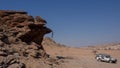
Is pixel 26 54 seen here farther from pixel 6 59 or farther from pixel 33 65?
pixel 6 59

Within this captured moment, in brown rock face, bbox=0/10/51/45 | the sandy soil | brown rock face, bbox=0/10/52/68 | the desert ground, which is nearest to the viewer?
brown rock face, bbox=0/10/52/68

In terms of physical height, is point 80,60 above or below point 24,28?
below

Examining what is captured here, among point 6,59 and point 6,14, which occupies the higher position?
point 6,14

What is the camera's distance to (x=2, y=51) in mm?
21141

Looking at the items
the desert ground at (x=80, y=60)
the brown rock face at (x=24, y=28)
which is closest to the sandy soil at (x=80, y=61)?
the desert ground at (x=80, y=60)

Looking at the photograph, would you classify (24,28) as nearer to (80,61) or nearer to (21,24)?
(21,24)

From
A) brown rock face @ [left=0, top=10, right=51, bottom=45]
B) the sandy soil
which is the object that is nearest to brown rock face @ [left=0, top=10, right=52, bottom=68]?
brown rock face @ [left=0, top=10, right=51, bottom=45]

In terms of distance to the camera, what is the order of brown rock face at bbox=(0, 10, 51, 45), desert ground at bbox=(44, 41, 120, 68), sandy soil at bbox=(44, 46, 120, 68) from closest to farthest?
sandy soil at bbox=(44, 46, 120, 68), desert ground at bbox=(44, 41, 120, 68), brown rock face at bbox=(0, 10, 51, 45)

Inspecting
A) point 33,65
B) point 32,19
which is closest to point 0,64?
point 33,65

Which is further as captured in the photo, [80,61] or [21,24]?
[80,61]

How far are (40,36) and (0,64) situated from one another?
844 inches

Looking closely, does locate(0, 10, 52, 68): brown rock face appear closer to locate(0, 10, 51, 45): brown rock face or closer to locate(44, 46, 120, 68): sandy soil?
locate(0, 10, 51, 45): brown rock face

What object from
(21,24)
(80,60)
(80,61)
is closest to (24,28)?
(21,24)

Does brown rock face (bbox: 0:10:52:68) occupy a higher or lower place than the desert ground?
higher
